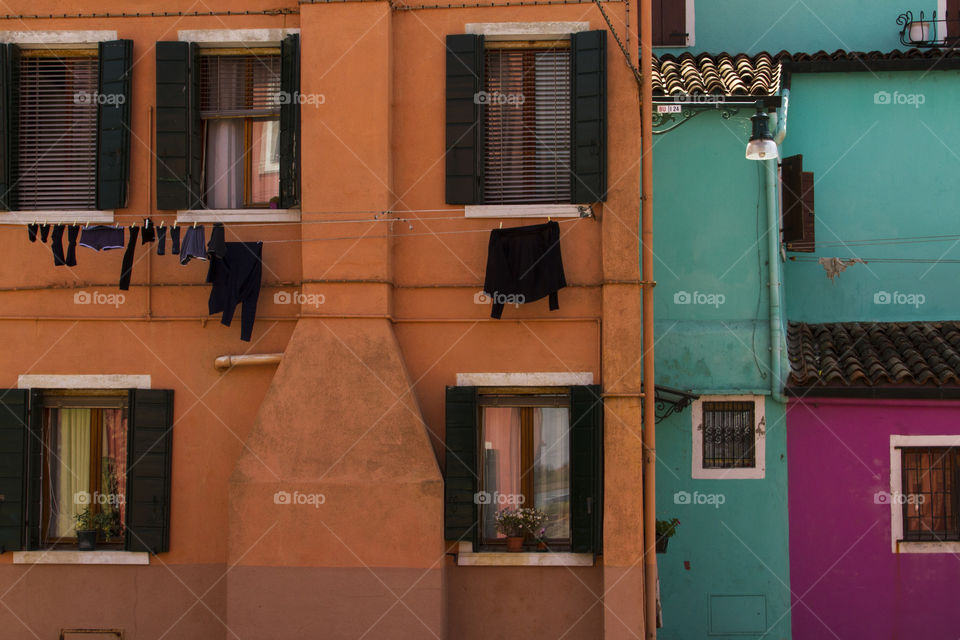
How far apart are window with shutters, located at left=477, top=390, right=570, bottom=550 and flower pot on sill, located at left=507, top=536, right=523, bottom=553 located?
8.0 inches

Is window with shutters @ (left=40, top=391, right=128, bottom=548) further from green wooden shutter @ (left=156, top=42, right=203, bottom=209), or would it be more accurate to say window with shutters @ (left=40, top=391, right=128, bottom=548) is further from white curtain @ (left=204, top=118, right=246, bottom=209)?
white curtain @ (left=204, top=118, right=246, bottom=209)

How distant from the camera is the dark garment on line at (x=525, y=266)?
34.7ft

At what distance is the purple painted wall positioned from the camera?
12469 mm

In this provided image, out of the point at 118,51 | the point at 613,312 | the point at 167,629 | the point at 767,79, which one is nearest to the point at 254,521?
the point at 167,629

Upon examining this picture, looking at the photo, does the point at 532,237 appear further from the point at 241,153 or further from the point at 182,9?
the point at 182,9

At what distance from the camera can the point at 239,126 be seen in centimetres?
1166

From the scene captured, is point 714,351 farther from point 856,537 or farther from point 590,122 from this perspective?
point 590,122

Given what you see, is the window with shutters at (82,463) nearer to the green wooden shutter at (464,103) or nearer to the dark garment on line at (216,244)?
the dark garment on line at (216,244)

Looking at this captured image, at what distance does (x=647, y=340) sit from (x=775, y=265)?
10.2 feet

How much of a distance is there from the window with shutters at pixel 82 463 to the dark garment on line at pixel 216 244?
195 cm

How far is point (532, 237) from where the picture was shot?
10.7 meters

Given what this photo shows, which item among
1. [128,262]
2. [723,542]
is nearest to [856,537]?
[723,542]

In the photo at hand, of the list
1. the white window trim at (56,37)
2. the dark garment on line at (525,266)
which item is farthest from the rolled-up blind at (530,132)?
the white window trim at (56,37)

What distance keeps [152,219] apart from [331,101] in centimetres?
241
